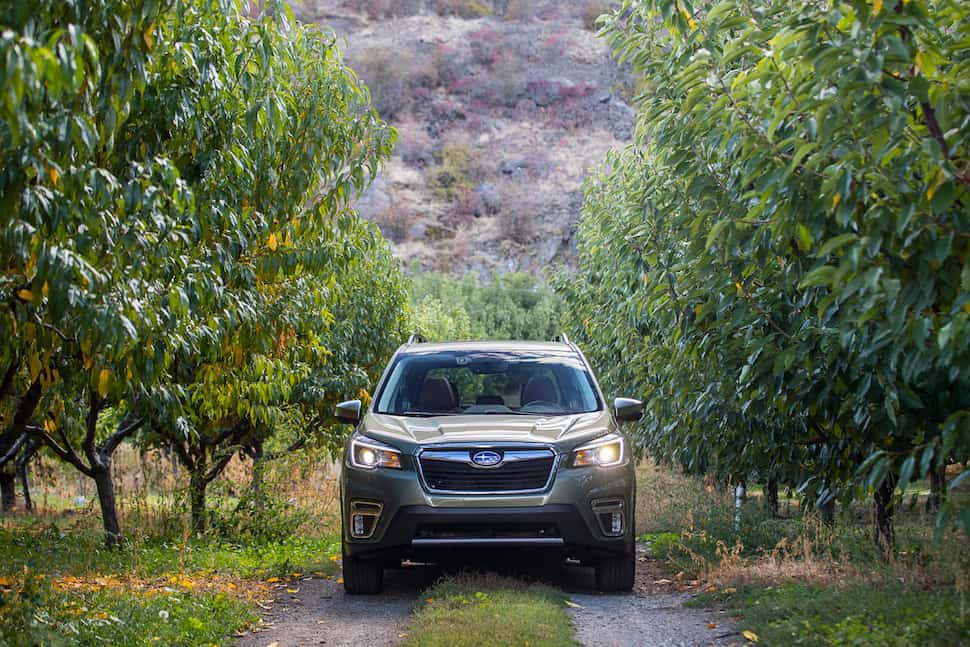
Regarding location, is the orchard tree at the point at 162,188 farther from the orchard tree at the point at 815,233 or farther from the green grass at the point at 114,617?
the orchard tree at the point at 815,233

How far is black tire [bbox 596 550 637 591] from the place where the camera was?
29.2 ft

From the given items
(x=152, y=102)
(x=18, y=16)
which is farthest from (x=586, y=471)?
(x=18, y=16)

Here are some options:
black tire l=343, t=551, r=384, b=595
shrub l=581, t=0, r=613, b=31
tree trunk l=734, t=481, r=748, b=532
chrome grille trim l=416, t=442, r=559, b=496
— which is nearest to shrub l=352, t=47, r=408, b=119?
shrub l=581, t=0, r=613, b=31

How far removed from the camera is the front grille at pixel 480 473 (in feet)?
27.4

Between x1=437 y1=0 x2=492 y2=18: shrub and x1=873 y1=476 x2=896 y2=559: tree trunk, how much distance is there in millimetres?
104236

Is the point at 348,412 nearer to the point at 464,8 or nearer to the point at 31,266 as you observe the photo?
the point at 31,266

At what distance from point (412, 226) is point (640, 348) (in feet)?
221

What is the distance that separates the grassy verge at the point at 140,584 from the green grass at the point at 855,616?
3.59m

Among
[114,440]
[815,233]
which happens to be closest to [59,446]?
[114,440]

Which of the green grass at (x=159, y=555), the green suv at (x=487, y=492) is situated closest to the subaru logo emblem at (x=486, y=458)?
the green suv at (x=487, y=492)

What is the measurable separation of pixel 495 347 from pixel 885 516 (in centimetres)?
367

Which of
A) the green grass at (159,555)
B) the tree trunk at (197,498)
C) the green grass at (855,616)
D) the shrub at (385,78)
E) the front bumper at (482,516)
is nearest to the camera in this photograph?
the green grass at (855,616)

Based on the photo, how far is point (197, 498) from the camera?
47.6 feet

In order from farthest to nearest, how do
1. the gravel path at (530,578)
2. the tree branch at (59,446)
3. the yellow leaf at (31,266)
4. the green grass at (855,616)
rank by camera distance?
1. the tree branch at (59,446)
2. the gravel path at (530,578)
3. the green grass at (855,616)
4. the yellow leaf at (31,266)
